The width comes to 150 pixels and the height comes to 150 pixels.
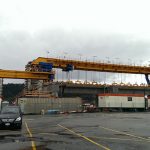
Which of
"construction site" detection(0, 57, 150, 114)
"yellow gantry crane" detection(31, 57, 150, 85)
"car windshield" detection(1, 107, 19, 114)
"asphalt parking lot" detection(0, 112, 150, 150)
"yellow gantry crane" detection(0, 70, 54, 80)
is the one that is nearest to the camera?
"asphalt parking lot" detection(0, 112, 150, 150)

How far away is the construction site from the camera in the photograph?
62906 millimetres

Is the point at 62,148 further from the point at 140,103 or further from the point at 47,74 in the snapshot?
the point at 140,103

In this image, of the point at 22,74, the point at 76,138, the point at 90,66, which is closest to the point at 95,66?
the point at 90,66

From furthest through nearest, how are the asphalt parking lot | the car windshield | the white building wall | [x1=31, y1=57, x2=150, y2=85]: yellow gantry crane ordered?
1. the white building wall
2. [x1=31, y1=57, x2=150, y2=85]: yellow gantry crane
3. the car windshield
4. the asphalt parking lot

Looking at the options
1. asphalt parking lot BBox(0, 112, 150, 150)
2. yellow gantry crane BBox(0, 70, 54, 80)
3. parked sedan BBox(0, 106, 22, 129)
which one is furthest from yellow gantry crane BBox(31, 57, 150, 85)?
asphalt parking lot BBox(0, 112, 150, 150)

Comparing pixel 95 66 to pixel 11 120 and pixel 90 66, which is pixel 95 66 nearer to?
pixel 90 66

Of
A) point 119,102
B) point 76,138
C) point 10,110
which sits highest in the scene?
point 119,102

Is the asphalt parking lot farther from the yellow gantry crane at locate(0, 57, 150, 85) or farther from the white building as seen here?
the white building

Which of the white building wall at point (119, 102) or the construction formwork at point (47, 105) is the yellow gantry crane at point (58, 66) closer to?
the construction formwork at point (47, 105)

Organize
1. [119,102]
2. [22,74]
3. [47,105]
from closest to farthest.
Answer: [22,74], [47,105], [119,102]

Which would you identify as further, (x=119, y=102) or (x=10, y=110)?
(x=119, y=102)

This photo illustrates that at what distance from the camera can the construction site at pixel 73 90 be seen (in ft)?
206

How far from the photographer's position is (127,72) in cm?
7962

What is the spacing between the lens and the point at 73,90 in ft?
277
